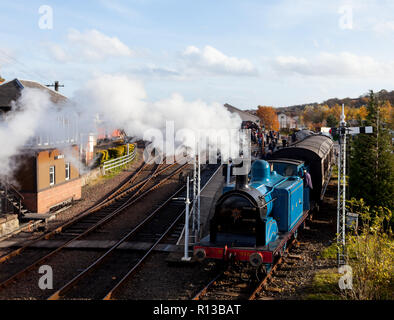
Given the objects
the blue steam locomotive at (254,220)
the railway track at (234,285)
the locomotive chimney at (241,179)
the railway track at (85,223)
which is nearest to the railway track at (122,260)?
the railway track at (85,223)

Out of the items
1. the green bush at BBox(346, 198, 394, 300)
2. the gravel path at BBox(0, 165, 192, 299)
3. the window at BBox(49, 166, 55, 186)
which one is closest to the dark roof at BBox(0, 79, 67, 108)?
the window at BBox(49, 166, 55, 186)

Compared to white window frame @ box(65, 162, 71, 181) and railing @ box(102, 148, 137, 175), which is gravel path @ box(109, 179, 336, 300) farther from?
railing @ box(102, 148, 137, 175)

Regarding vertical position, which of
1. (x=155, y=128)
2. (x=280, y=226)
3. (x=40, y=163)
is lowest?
(x=280, y=226)

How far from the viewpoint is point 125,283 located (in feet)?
37.9

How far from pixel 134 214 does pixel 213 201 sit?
4.21m

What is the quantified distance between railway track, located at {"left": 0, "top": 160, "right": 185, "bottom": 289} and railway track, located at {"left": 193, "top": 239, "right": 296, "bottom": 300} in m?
5.92

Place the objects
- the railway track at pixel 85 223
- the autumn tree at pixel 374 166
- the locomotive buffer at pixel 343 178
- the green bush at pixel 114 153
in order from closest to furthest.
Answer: the locomotive buffer at pixel 343 178 < the railway track at pixel 85 223 < the autumn tree at pixel 374 166 < the green bush at pixel 114 153

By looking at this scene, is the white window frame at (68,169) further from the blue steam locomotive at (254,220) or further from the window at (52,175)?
A: the blue steam locomotive at (254,220)

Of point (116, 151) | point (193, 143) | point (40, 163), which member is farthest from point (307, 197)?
point (116, 151)

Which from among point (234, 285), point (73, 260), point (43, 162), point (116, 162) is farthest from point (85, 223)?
point (116, 162)

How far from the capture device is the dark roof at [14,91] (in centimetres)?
2093

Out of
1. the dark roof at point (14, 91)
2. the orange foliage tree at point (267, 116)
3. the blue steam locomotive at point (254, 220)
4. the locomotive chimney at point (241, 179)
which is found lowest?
the blue steam locomotive at point (254, 220)

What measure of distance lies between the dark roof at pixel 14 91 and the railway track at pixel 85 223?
6474mm
